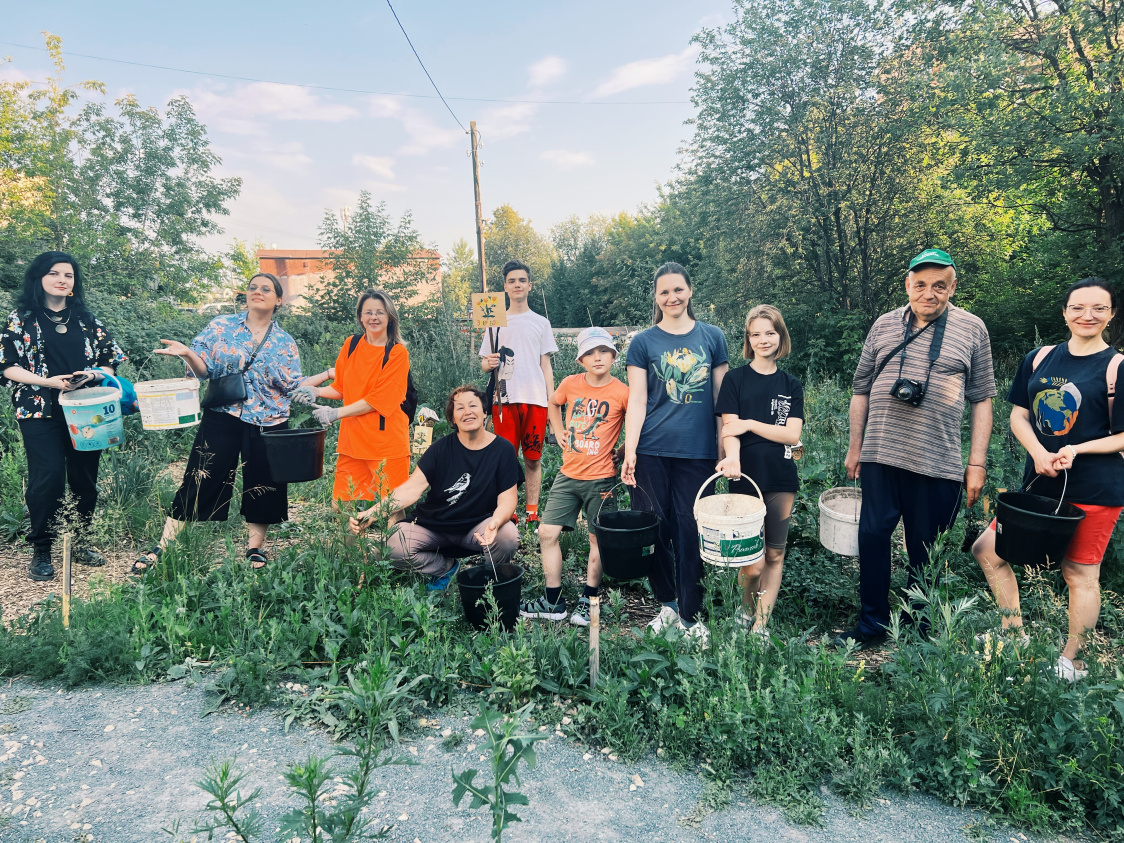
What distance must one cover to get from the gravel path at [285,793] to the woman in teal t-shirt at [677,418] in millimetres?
1154

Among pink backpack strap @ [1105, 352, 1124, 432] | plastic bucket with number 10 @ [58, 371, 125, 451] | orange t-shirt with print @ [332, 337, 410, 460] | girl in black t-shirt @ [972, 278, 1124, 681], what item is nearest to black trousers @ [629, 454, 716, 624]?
girl in black t-shirt @ [972, 278, 1124, 681]

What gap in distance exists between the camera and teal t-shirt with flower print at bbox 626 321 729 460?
3.39 meters

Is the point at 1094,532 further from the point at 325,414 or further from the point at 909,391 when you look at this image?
the point at 325,414

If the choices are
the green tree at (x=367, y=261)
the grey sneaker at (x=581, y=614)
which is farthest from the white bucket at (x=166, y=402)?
the green tree at (x=367, y=261)

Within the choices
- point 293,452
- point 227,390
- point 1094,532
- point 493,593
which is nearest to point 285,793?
point 493,593

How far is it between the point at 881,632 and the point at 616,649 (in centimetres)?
141

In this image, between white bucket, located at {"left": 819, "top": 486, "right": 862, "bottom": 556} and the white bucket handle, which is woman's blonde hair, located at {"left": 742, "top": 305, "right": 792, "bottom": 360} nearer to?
the white bucket handle

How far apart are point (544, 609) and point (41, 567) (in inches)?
128

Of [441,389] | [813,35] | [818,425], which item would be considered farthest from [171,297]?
[818,425]

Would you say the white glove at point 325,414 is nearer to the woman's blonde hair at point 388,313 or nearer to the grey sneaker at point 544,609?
the woman's blonde hair at point 388,313

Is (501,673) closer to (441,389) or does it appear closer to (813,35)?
(441,389)

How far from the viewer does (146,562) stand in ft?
12.8

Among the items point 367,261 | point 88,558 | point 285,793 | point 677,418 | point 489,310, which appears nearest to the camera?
point 285,793

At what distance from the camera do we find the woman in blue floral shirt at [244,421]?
13.1 feet
